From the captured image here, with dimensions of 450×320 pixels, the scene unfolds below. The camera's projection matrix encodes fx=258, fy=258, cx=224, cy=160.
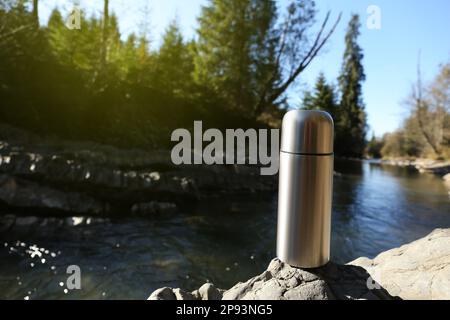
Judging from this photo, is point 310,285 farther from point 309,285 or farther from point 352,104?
point 352,104

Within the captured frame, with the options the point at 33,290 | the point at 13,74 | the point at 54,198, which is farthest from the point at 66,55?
the point at 33,290

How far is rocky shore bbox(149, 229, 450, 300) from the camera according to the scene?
3.95 ft

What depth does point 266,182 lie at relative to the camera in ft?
31.9

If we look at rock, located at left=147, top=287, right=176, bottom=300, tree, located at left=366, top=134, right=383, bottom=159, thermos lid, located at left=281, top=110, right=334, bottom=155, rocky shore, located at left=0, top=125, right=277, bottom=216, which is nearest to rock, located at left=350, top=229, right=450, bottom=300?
thermos lid, located at left=281, top=110, right=334, bottom=155

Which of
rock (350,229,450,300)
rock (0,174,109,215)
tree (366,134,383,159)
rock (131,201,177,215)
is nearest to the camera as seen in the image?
rock (350,229,450,300)

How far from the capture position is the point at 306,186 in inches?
47.8

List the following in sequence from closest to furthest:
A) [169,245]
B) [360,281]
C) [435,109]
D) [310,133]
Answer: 1. [310,133]
2. [360,281]
3. [169,245]
4. [435,109]

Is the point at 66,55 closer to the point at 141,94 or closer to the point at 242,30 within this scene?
the point at 141,94

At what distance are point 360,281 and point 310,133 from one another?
2.65 ft

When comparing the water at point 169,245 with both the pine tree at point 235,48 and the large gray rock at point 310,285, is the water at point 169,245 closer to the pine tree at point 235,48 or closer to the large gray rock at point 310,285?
the large gray rock at point 310,285

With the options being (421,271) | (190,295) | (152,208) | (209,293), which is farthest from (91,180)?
(421,271)

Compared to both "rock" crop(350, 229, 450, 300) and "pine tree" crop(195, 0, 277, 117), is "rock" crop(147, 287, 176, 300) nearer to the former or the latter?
"rock" crop(350, 229, 450, 300)

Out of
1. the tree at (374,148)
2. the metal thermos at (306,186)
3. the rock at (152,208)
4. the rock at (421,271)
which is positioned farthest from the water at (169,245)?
the tree at (374,148)

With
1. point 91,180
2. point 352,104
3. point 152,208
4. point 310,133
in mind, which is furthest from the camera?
point 352,104
